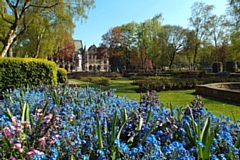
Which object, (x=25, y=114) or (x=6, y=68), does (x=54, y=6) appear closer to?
(x=6, y=68)

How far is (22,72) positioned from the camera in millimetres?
11875

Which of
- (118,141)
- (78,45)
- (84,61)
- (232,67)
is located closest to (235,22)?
(232,67)

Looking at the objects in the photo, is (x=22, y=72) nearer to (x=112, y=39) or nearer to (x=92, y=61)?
(x=112, y=39)

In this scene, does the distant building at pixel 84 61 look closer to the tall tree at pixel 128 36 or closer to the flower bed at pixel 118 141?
the tall tree at pixel 128 36

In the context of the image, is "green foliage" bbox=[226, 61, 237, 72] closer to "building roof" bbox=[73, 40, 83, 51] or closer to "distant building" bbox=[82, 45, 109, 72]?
"distant building" bbox=[82, 45, 109, 72]

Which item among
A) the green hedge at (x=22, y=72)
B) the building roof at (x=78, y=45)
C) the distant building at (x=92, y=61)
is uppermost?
the building roof at (x=78, y=45)

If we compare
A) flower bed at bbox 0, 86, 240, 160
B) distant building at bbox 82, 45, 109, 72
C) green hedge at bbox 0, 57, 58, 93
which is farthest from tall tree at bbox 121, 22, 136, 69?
flower bed at bbox 0, 86, 240, 160

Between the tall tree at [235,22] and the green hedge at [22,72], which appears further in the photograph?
the tall tree at [235,22]

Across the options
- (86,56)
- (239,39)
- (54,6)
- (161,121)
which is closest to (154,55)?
(239,39)

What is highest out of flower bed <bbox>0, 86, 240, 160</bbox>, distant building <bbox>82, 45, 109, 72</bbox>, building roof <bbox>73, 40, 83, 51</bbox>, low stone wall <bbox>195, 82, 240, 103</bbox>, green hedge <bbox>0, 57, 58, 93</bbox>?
building roof <bbox>73, 40, 83, 51</bbox>

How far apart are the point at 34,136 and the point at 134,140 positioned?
3.96ft

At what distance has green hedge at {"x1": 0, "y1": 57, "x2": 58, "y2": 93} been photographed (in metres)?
11.4

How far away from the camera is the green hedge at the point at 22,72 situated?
11.4m

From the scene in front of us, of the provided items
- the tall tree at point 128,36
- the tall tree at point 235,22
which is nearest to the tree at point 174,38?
the tall tree at point 128,36
